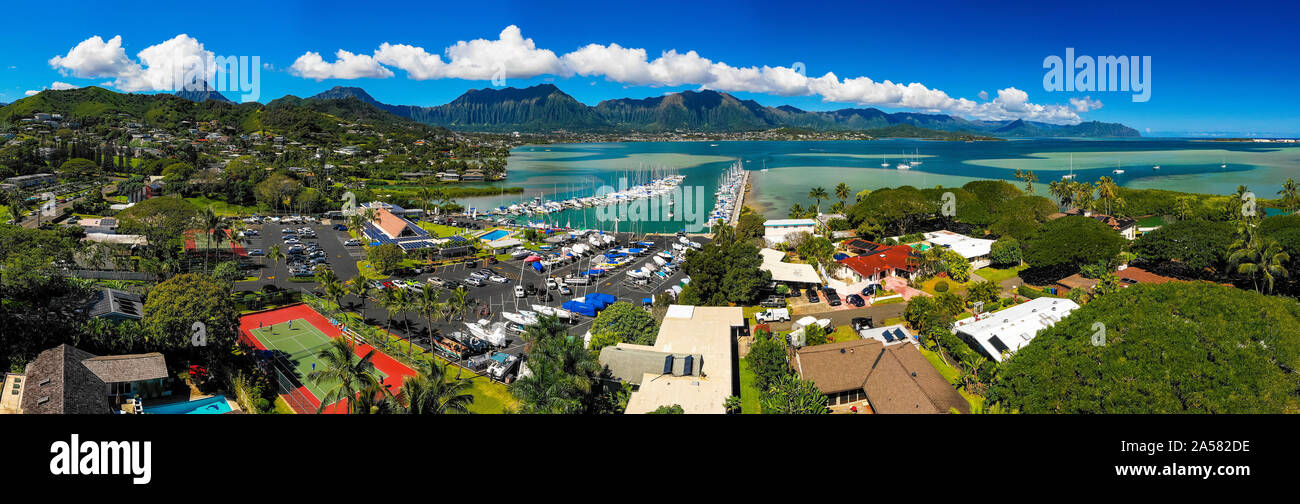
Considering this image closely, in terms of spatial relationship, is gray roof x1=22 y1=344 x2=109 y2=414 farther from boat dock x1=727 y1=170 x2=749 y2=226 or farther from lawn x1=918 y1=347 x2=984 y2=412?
boat dock x1=727 y1=170 x2=749 y2=226

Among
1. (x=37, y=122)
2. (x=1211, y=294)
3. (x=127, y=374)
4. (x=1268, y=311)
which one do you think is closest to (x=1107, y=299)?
(x=1211, y=294)

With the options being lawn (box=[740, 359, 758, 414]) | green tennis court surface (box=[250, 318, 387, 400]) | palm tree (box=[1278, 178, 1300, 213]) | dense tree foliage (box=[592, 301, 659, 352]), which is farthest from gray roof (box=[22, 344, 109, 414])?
palm tree (box=[1278, 178, 1300, 213])

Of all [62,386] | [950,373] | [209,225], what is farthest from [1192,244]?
[209,225]

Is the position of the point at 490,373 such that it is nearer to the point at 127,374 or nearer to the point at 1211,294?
the point at 127,374

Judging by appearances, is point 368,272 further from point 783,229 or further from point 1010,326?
point 1010,326

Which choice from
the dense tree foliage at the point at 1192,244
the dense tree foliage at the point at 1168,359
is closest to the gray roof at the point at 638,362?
the dense tree foliage at the point at 1168,359
